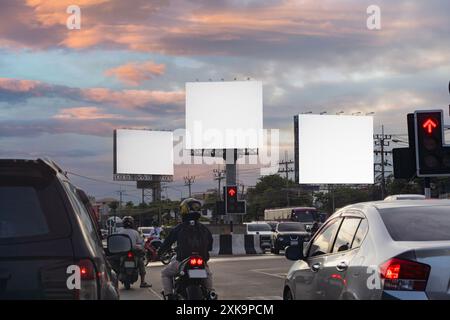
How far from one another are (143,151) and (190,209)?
7362 centimetres

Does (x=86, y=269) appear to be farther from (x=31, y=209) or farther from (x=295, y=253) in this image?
(x=295, y=253)

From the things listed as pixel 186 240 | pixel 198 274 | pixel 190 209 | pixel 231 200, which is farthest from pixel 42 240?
pixel 231 200

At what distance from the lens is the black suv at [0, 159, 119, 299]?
3.71 meters

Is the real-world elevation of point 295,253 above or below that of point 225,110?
below

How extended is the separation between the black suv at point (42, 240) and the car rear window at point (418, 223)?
2.32m

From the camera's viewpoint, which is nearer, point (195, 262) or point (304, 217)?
point (195, 262)

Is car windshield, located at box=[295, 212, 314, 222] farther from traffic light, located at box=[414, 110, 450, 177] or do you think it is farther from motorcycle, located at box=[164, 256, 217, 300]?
motorcycle, located at box=[164, 256, 217, 300]

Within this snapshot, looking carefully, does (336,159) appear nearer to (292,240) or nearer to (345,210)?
(292,240)

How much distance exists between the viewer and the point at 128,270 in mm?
14523

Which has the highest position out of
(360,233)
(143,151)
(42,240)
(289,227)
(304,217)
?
(143,151)

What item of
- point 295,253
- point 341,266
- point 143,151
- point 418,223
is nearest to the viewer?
point 418,223

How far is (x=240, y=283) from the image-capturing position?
1570 centimetres

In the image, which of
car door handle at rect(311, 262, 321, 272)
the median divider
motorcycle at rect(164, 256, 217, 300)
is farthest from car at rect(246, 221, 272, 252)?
car door handle at rect(311, 262, 321, 272)

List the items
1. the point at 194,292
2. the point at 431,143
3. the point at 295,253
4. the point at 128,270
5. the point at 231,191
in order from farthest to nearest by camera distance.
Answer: the point at 231,191
the point at 128,270
the point at 431,143
the point at 194,292
the point at 295,253
